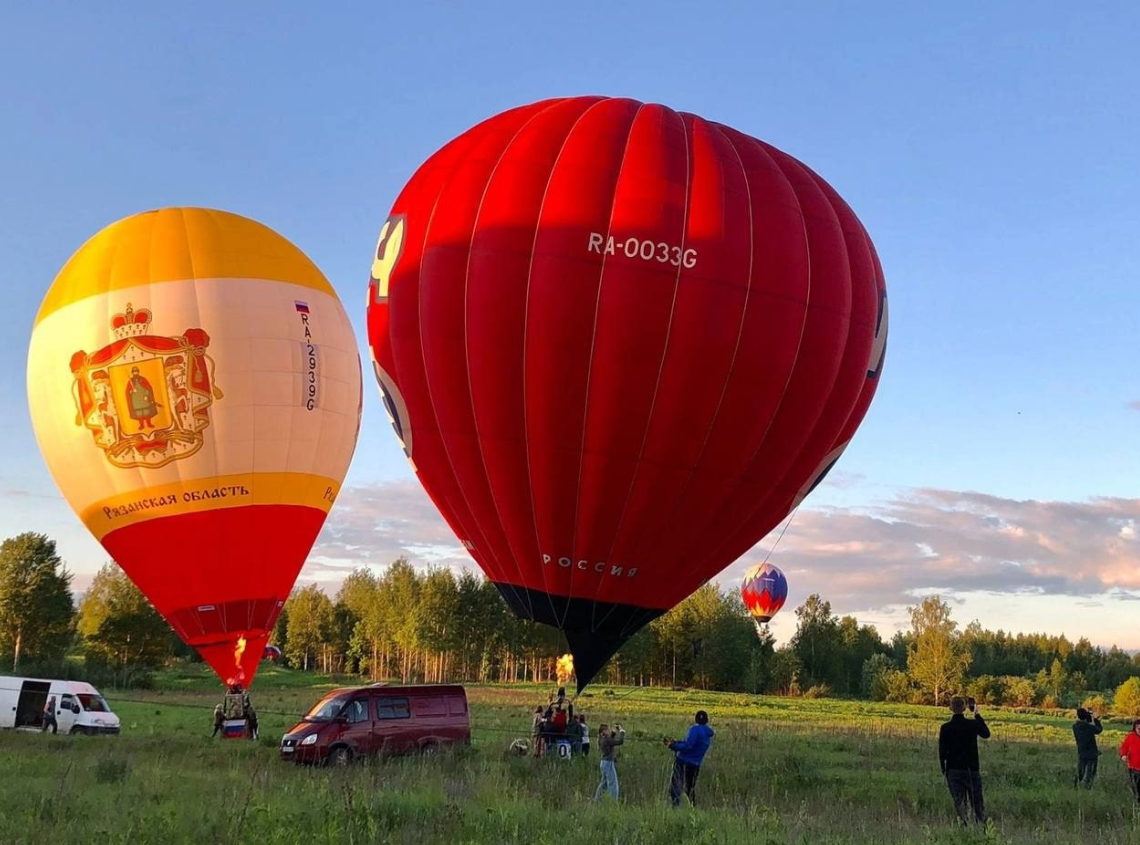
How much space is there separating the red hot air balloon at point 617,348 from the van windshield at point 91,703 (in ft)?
49.8

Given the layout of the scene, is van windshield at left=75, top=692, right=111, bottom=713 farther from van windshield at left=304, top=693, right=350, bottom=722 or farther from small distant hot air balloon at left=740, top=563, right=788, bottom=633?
small distant hot air balloon at left=740, top=563, right=788, bottom=633

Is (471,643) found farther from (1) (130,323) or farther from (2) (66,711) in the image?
(1) (130,323)

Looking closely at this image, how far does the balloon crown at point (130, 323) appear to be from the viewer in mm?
22125

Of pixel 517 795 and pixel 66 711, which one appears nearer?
pixel 517 795

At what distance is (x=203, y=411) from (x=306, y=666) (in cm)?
10136

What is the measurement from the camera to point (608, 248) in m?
16.4

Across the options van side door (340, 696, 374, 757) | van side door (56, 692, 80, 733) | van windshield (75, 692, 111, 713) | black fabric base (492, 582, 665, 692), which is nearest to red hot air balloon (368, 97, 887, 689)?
black fabric base (492, 582, 665, 692)

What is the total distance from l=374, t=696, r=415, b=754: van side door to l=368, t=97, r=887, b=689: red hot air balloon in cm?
441

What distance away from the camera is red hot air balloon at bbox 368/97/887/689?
16.4 metres

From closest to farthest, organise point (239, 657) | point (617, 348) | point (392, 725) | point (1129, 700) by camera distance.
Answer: point (617, 348)
point (392, 725)
point (239, 657)
point (1129, 700)

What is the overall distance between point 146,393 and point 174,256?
360 cm

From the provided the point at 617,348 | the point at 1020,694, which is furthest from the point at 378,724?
the point at 1020,694

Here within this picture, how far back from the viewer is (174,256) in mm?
23172

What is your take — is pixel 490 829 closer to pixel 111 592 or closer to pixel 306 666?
pixel 111 592
